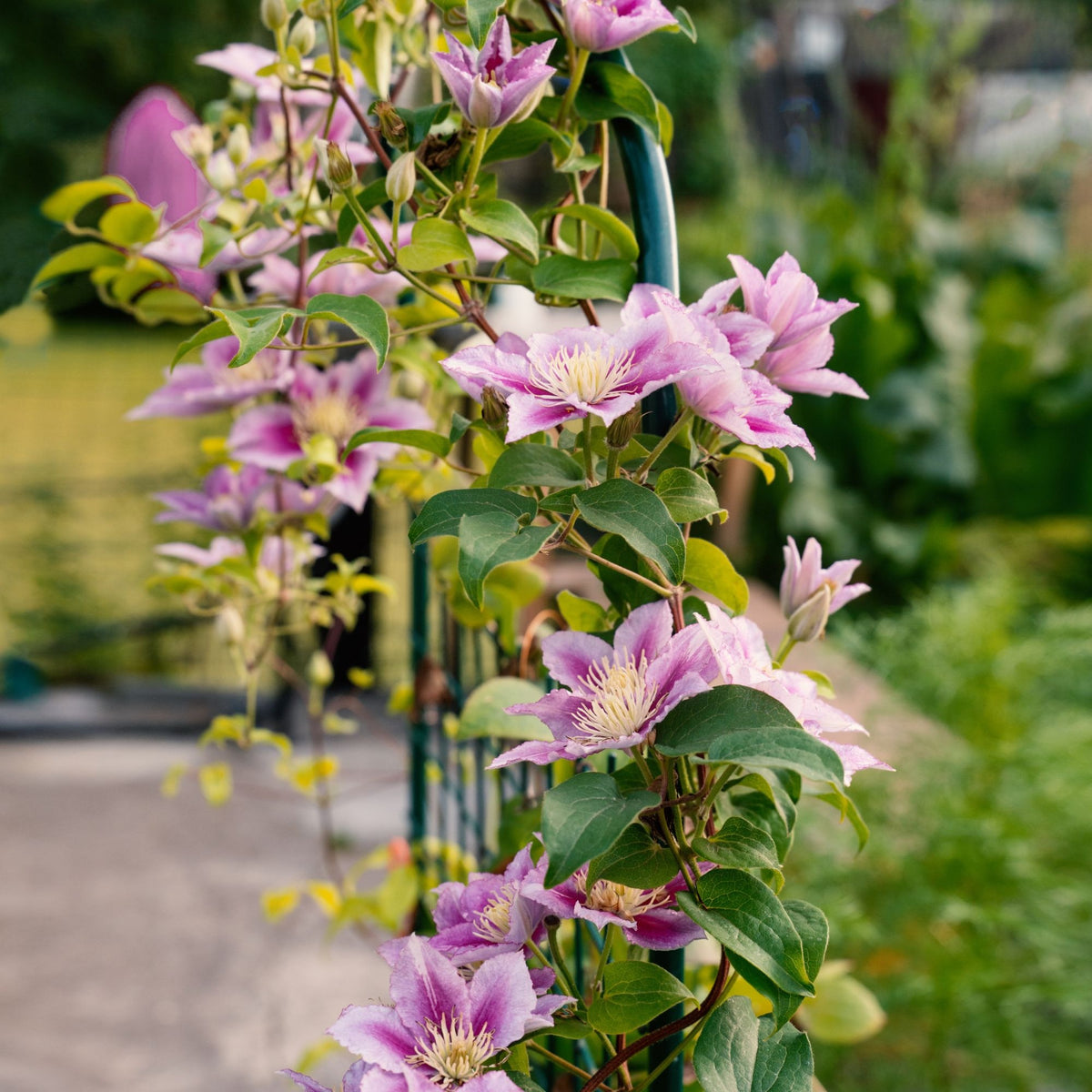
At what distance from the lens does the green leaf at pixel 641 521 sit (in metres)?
0.43

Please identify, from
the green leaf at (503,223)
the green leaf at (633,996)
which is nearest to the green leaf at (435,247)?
the green leaf at (503,223)

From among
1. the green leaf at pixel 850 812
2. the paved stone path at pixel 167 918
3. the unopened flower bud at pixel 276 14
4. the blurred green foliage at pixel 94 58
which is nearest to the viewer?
the green leaf at pixel 850 812

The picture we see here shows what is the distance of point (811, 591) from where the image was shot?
524 mm

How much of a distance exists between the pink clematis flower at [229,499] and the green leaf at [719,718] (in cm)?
44

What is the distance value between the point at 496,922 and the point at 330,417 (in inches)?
14.5

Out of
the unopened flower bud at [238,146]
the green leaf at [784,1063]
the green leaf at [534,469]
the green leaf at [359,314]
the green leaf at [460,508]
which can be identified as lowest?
the green leaf at [784,1063]

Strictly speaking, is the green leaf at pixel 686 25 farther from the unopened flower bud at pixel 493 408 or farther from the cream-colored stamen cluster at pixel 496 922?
the cream-colored stamen cluster at pixel 496 922

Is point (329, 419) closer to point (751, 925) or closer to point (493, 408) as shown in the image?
point (493, 408)

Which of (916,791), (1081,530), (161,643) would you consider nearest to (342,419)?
(916,791)

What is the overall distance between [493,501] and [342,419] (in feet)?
0.98

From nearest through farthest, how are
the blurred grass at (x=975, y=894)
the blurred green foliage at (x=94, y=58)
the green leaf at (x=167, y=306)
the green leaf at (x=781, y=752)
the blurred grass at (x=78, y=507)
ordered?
1. the green leaf at (x=781, y=752)
2. the green leaf at (x=167, y=306)
3. the blurred grass at (x=975, y=894)
4. the blurred grass at (x=78, y=507)
5. the blurred green foliage at (x=94, y=58)

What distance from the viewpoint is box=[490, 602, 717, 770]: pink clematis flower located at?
432 mm

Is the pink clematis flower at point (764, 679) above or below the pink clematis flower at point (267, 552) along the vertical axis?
below

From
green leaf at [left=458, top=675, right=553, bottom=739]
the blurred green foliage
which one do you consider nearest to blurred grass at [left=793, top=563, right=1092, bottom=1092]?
green leaf at [left=458, top=675, right=553, bottom=739]
